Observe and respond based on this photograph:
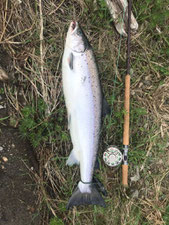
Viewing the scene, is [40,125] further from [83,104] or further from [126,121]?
[126,121]

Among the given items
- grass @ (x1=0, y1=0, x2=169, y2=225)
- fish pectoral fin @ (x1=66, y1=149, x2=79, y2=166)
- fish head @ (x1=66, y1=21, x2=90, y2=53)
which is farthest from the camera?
grass @ (x1=0, y1=0, x2=169, y2=225)

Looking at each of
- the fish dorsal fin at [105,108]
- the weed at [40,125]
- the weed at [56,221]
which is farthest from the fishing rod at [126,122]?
the weed at [56,221]

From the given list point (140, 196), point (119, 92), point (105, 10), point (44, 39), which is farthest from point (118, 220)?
point (105, 10)

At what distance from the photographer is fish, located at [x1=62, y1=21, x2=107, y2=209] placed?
→ 88.0 inches

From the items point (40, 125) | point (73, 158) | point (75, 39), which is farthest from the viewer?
point (40, 125)

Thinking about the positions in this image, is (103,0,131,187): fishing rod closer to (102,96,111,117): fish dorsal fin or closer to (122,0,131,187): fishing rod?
(122,0,131,187): fishing rod

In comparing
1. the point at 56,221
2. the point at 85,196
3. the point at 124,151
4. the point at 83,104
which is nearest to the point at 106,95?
the point at 83,104

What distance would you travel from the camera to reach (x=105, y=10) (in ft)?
8.52

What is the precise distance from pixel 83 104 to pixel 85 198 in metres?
1.06

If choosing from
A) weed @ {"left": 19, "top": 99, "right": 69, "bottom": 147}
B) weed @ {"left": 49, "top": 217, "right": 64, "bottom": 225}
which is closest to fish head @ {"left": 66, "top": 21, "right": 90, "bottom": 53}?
weed @ {"left": 19, "top": 99, "right": 69, "bottom": 147}

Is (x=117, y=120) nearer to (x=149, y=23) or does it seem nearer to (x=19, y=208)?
(x=149, y=23)

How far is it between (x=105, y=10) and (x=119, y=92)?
1.00m

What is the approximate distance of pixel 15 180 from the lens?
248cm

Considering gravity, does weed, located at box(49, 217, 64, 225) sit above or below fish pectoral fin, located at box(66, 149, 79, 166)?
below
